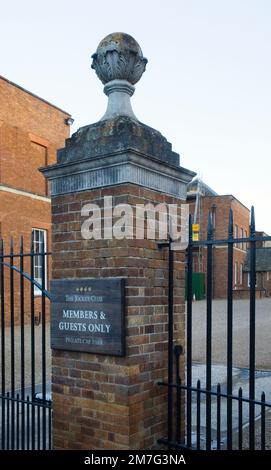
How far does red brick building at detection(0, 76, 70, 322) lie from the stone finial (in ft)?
38.2

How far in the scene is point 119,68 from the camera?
10.8ft

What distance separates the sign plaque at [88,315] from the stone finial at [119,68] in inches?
50.7

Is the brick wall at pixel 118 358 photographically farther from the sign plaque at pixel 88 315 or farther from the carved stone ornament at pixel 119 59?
the carved stone ornament at pixel 119 59

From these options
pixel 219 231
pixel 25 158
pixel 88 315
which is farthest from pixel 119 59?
A: pixel 219 231

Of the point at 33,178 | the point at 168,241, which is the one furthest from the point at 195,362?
the point at 33,178

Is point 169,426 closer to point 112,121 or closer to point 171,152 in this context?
point 171,152

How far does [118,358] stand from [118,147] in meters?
1.47

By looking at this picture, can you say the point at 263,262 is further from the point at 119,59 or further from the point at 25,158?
the point at 119,59

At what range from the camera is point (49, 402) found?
391cm

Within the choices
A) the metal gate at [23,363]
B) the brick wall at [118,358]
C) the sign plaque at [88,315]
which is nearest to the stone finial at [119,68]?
the brick wall at [118,358]

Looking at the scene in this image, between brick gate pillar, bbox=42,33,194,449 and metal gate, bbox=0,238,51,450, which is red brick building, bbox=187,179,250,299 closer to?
metal gate, bbox=0,238,51,450

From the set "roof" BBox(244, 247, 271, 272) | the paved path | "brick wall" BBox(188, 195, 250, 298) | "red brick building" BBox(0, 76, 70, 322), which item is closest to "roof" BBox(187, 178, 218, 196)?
"brick wall" BBox(188, 195, 250, 298)

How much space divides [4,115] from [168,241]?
14.2m

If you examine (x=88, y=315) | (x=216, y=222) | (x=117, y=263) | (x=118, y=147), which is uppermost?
(x=216, y=222)
